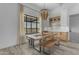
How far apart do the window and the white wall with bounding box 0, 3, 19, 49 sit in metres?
0.23

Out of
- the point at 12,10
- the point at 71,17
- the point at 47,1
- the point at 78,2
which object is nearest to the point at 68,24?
the point at 71,17

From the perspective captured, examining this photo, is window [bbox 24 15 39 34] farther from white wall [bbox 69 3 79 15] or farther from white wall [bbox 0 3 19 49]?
white wall [bbox 69 3 79 15]

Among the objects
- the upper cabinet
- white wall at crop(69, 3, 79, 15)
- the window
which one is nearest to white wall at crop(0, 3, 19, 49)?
the window

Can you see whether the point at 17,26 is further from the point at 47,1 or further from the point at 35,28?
the point at 47,1

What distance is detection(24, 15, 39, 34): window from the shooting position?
70.2 inches

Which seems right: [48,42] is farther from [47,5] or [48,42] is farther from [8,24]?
[8,24]

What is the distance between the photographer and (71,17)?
1709 millimetres

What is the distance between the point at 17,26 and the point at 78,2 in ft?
4.72

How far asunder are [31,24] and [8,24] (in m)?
0.69

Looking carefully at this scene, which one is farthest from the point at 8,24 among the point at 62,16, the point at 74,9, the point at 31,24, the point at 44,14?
the point at 74,9

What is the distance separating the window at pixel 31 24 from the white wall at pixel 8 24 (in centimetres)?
23

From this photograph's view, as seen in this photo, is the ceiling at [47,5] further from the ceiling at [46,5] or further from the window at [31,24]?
the window at [31,24]

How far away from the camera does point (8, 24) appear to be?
6.82 feet
